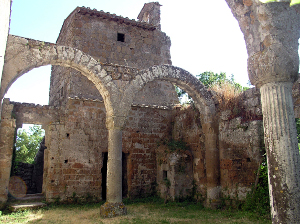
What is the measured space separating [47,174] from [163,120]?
15.9ft

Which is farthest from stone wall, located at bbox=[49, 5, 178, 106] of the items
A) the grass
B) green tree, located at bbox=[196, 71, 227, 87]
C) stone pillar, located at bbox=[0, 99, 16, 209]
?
green tree, located at bbox=[196, 71, 227, 87]

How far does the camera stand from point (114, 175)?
6.62 metres

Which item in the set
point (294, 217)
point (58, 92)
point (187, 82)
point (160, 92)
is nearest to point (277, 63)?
point (294, 217)

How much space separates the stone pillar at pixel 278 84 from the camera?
281 centimetres

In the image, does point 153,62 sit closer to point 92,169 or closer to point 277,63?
point 92,169

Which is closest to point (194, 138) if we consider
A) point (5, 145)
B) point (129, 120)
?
point (129, 120)

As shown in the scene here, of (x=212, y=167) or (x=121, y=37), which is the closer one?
(x=212, y=167)

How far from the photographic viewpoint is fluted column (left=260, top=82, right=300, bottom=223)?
109 inches

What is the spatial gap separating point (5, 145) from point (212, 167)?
6629mm

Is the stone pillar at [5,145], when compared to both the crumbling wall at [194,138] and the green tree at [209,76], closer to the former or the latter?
the crumbling wall at [194,138]

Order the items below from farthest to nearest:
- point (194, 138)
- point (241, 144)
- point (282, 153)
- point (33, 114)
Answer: point (33, 114) → point (194, 138) → point (241, 144) → point (282, 153)

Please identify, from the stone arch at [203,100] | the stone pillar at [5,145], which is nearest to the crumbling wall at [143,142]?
the stone arch at [203,100]

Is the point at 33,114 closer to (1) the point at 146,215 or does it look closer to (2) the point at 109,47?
(2) the point at 109,47

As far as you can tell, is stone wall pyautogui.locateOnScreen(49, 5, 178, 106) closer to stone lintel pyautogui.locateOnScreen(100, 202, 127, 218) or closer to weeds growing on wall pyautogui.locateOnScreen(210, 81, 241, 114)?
weeds growing on wall pyautogui.locateOnScreen(210, 81, 241, 114)
